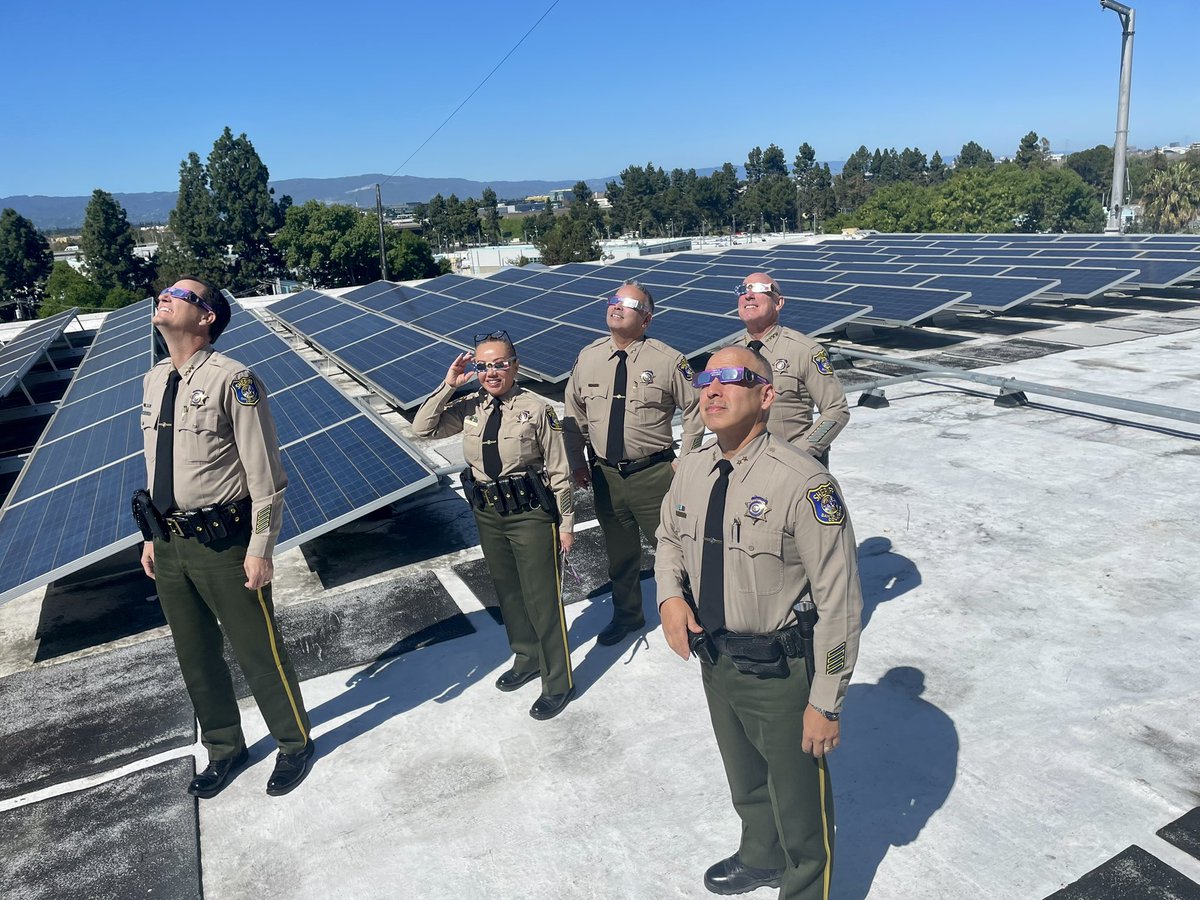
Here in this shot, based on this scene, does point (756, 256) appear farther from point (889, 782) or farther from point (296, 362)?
point (889, 782)

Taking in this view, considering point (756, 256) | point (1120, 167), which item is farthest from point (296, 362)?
point (1120, 167)

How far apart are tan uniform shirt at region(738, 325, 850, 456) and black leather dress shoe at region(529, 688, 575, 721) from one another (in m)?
2.14

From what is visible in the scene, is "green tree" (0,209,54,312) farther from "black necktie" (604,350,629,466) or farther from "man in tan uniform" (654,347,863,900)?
"man in tan uniform" (654,347,863,900)

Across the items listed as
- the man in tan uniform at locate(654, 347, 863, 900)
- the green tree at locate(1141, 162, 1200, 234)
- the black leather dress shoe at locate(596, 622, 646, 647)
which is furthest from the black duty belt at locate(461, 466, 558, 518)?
the green tree at locate(1141, 162, 1200, 234)

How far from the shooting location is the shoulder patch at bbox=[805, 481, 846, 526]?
9.22ft

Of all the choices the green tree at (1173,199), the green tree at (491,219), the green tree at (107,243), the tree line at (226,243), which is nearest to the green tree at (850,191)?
the green tree at (491,219)

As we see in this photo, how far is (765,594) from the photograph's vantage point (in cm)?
294

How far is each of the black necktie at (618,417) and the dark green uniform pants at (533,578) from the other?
0.76 meters

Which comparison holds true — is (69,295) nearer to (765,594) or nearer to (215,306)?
(215,306)

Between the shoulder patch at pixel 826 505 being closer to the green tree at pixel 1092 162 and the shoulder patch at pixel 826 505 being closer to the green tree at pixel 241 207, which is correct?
the green tree at pixel 241 207

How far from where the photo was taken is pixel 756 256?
29719mm

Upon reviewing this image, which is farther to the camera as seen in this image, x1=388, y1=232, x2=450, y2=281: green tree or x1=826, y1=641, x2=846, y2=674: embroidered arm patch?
x1=388, y1=232, x2=450, y2=281: green tree

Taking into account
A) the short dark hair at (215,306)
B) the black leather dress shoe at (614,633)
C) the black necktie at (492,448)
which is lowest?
the black leather dress shoe at (614,633)

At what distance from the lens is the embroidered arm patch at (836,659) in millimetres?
2840
